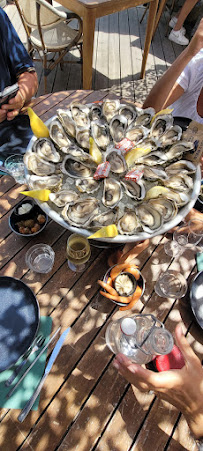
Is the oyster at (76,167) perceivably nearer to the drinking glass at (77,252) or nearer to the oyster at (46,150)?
the oyster at (46,150)

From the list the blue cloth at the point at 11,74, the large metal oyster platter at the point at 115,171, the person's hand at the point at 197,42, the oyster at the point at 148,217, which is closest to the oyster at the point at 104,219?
the large metal oyster platter at the point at 115,171

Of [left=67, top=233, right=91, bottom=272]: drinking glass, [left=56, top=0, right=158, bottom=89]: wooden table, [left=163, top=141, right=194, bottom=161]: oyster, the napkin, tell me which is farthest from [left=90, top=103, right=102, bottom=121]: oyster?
[left=56, top=0, right=158, bottom=89]: wooden table

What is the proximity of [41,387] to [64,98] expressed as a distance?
176 cm

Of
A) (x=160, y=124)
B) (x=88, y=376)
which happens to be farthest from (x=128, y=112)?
(x=88, y=376)

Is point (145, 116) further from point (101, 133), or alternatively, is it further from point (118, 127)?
point (101, 133)

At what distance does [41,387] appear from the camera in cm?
94

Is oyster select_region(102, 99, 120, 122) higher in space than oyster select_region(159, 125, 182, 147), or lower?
higher

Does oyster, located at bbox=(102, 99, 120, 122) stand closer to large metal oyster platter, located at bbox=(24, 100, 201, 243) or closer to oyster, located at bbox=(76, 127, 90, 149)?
large metal oyster platter, located at bbox=(24, 100, 201, 243)

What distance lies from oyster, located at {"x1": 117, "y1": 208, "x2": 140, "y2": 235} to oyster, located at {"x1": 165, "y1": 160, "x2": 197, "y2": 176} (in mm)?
320

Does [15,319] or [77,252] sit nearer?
[15,319]

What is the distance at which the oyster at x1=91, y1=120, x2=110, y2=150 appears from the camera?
54.2 inches

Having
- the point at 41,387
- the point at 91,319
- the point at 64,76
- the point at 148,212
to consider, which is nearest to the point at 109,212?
the point at 148,212

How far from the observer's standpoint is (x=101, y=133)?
1415mm

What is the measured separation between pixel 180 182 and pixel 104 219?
16.1 inches
